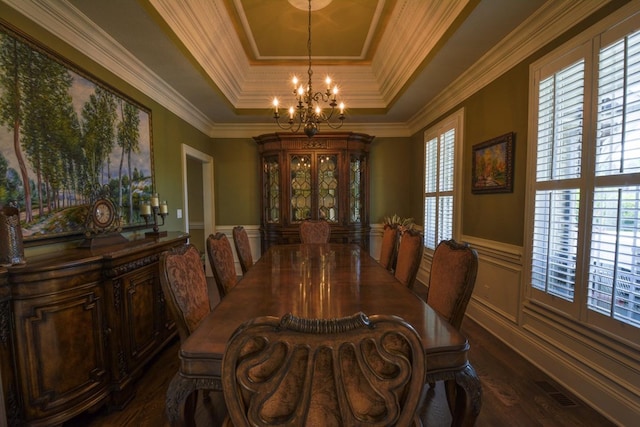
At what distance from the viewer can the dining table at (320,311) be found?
3.13 ft

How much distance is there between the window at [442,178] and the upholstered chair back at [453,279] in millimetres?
1946

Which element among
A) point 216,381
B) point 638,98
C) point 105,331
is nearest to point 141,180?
point 105,331

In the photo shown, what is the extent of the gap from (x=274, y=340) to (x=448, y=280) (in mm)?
1202

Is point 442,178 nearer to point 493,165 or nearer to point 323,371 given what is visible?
point 493,165

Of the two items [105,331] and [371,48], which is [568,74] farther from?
[105,331]

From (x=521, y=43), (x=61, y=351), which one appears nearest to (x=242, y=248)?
(x=61, y=351)

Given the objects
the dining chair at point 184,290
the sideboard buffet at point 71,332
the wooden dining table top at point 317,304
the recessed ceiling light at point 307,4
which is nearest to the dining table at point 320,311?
the wooden dining table top at point 317,304

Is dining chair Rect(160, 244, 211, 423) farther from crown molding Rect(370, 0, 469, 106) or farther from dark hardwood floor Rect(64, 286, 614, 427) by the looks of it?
crown molding Rect(370, 0, 469, 106)

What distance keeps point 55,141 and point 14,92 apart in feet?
1.04

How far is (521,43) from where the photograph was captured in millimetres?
2221

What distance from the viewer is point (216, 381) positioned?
0.94 m

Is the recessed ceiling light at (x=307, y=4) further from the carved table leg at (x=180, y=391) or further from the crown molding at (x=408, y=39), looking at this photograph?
the carved table leg at (x=180, y=391)

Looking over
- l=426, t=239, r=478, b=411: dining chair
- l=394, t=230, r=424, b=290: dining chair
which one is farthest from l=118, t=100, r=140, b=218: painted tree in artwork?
l=426, t=239, r=478, b=411: dining chair

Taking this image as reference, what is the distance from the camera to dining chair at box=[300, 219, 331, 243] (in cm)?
366
